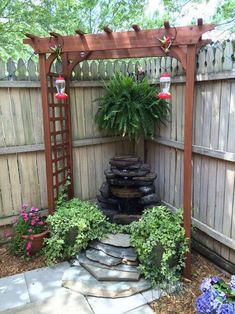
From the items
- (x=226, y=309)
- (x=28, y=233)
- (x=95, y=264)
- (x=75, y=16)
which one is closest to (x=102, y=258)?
(x=95, y=264)

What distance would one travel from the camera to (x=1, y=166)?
3023 millimetres

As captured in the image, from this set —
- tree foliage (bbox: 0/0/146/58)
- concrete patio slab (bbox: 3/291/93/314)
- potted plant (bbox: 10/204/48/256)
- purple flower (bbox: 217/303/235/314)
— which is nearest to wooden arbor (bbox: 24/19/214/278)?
potted plant (bbox: 10/204/48/256)

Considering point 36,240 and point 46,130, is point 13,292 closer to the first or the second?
point 36,240

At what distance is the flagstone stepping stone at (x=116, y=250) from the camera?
2691 mm

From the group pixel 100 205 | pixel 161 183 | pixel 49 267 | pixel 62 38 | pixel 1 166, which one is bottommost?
pixel 49 267

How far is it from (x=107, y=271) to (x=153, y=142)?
1760 millimetres

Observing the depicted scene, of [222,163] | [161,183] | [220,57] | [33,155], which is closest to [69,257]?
[33,155]

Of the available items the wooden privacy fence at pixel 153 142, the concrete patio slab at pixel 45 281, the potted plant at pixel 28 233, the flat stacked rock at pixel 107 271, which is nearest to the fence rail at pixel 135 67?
the wooden privacy fence at pixel 153 142

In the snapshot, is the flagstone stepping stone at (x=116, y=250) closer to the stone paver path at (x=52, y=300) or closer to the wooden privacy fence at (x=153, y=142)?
the stone paver path at (x=52, y=300)

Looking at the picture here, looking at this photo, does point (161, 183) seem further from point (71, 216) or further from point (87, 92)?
point (87, 92)

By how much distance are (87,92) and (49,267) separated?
213cm

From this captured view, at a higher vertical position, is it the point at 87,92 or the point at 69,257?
the point at 87,92

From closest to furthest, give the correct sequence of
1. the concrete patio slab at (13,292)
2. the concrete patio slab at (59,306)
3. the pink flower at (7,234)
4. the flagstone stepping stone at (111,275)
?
the concrete patio slab at (59,306) → the concrete patio slab at (13,292) → the flagstone stepping stone at (111,275) → the pink flower at (7,234)

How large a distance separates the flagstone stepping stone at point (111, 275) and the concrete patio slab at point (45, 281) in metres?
0.33
